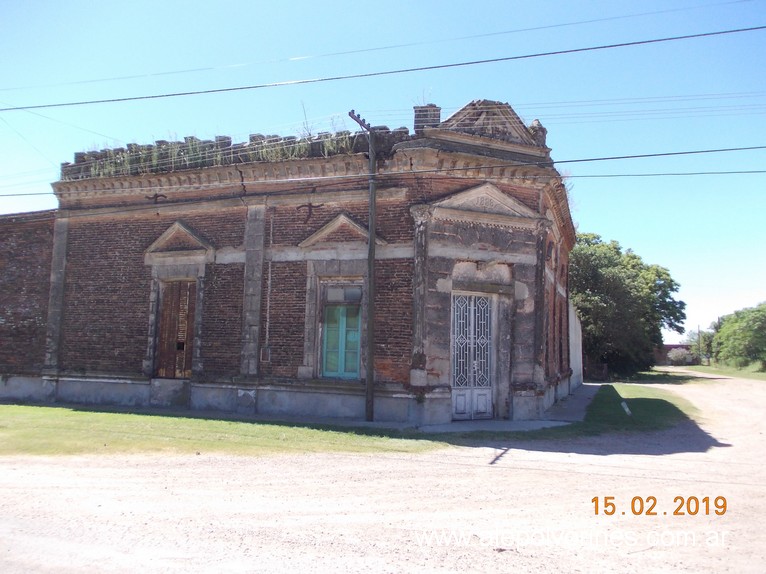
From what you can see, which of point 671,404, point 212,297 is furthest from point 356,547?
point 671,404

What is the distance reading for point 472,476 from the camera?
7801mm

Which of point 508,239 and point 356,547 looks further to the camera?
point 508,239

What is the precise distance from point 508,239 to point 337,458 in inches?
258

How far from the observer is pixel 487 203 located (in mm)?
12836

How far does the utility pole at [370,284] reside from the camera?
12.2 metres

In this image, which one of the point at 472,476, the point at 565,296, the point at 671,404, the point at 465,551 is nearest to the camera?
the point at 465,551

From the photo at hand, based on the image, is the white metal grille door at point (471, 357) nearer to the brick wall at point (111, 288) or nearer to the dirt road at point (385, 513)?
the dirt road at point (385, 513)

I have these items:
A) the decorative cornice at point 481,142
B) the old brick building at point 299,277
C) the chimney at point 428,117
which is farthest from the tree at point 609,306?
the chimney at point 428,117

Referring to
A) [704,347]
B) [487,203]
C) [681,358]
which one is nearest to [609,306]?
[487,203]

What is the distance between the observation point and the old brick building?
40.9 feet

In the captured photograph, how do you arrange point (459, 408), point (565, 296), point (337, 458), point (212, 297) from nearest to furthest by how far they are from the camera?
1. point (337, 458)
2. point (459, 408)
3. point (212, 297)
4. point (565, 296)

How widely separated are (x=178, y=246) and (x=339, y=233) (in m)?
4.57

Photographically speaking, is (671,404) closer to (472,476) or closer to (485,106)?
(485,106)

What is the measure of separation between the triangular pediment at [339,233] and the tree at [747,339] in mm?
44408
